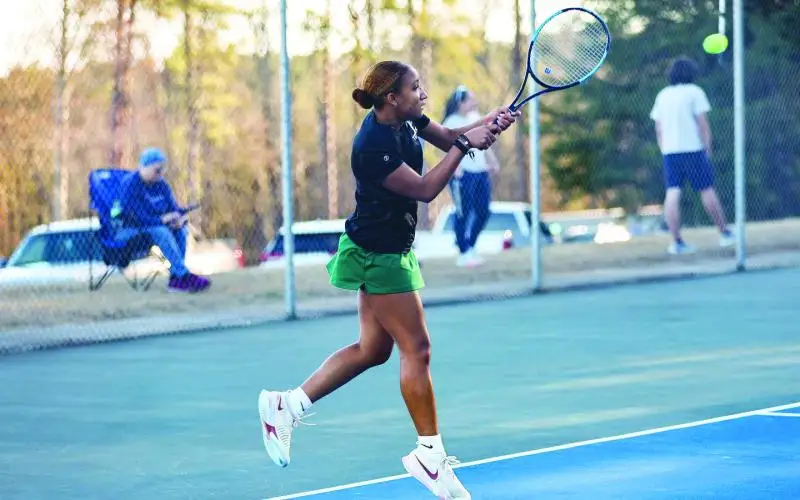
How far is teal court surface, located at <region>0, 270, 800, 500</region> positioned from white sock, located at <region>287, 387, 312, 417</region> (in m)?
0.27

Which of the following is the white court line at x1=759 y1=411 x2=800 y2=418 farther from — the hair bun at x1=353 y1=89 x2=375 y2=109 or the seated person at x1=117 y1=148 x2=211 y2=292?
the seated person at x1=117 y1=148 x2=211 y2=292

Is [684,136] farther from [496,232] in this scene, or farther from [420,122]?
[420,122]

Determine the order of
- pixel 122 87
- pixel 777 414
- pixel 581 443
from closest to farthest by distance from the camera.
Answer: pixel 581 443 → pixel 777 414 → pixel 122 87

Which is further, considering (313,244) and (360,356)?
(313,244)

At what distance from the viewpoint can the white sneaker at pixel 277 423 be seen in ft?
23.1

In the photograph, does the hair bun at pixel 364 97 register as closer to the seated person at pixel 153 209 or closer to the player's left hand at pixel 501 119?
the player's left hand at pixel 501 119

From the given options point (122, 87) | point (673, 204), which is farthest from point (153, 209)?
point (122, 87)

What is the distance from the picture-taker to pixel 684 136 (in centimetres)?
1762

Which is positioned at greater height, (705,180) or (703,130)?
(703,130)

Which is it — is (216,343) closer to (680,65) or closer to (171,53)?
(680,65)

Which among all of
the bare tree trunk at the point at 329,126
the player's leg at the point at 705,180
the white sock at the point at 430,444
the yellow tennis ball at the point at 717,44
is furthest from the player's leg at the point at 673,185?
the bare tree trunk at the point at 329,126

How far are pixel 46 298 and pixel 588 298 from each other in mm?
4827

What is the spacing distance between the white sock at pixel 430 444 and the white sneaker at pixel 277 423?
0.78m

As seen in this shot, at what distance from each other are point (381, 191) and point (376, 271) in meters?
0.30
